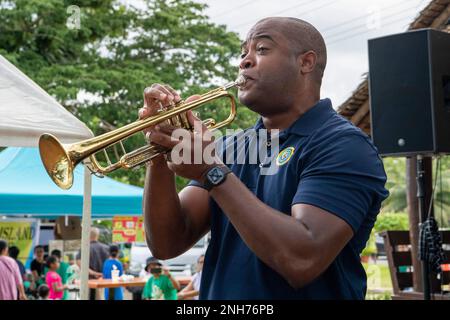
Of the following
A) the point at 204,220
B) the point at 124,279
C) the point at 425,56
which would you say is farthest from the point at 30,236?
the point at 204,220

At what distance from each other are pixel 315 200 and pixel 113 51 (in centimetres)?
1733

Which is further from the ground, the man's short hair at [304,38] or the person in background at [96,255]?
the man's short hair at [304,38]

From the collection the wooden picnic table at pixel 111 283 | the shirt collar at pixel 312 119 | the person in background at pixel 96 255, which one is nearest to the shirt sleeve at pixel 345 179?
the shirt collar at pixel 312 119

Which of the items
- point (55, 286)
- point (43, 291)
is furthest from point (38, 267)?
point (43, 291)

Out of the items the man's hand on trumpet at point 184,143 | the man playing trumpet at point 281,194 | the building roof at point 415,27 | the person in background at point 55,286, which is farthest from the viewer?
the person in background at point 55,286

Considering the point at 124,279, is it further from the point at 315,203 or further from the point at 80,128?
the point at 315,203

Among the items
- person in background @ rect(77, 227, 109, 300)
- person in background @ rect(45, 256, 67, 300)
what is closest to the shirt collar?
person in background @ rect(45, 256, 67, 300)

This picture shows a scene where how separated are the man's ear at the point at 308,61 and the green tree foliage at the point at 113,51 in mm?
13102

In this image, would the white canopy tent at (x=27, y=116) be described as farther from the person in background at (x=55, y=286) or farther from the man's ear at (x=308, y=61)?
the person in background at (x=55, y=286)

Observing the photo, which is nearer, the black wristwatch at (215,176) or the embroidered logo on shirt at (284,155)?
the black wristwatch at (215,176)

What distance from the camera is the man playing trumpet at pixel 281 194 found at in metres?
1.81

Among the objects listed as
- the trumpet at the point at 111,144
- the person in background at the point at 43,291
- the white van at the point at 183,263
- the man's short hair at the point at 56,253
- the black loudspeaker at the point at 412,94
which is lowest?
the person in background at the point at 43,291
